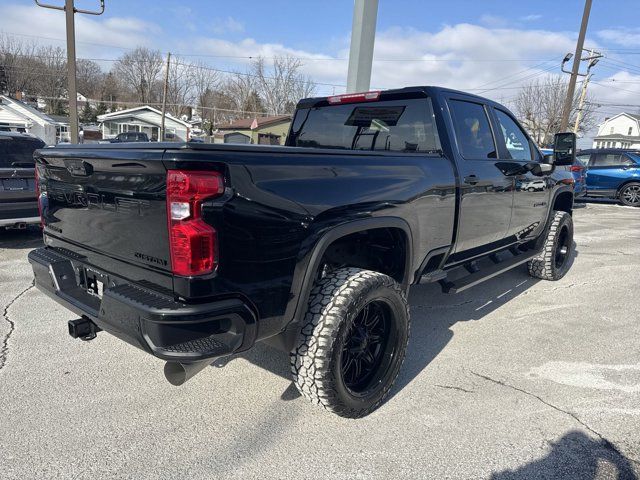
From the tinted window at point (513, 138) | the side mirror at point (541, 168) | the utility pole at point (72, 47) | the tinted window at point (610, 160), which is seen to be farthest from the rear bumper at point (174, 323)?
the tinted window at point (610, 160)

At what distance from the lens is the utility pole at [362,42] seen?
6727 millimetres

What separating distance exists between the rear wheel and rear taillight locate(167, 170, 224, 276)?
16.3 meters

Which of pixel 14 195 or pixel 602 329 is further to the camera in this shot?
pixel 14 195

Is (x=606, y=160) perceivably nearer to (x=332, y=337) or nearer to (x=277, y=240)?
(x=332, y=337)

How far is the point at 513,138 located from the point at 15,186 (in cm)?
591

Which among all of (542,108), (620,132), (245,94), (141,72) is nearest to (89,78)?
(141,72)

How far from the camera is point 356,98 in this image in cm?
401

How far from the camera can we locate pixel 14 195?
5.84m

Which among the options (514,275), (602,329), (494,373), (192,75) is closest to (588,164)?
(514,275)

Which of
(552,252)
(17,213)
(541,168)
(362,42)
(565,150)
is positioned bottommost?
(17,213)

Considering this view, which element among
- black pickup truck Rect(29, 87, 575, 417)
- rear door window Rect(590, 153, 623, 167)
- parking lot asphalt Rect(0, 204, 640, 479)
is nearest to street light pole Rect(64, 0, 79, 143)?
parking lot asphalt Rect(0, 204, 640, 479)

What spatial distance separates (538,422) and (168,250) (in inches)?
91.3

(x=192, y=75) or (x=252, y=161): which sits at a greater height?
(x=192, y=75)

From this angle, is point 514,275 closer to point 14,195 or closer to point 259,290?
point 259,290
